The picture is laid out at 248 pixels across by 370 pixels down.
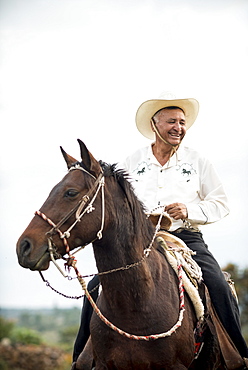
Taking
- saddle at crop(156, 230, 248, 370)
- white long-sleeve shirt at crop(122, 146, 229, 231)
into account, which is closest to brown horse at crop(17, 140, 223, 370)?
saddle at crop(156, 230, 248, 370)

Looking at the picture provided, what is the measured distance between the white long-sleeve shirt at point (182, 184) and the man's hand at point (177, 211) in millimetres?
292

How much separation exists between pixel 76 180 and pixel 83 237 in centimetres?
55

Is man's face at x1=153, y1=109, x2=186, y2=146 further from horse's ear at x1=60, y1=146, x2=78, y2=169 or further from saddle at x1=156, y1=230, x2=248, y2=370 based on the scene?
horse's ear at x1=60, y1=146, x2=78, y2=169

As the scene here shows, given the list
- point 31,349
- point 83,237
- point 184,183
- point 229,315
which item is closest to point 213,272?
point 229,315

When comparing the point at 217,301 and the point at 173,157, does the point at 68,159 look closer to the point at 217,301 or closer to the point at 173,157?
the point at 173,157

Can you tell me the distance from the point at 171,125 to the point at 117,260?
2.52 m

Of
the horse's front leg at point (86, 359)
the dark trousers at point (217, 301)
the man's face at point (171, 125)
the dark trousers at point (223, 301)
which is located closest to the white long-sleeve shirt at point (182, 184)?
the man's face at point (171, 125)

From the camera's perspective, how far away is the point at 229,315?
6.01 meters

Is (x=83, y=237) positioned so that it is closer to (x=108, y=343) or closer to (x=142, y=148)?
(x=108, y=343)

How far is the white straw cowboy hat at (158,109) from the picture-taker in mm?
7148

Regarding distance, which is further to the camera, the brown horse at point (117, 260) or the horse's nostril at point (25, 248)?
the brown horse at point (117, 260)

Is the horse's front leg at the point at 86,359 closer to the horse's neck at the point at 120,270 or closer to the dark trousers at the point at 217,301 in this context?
the dark trousers at the point at 217,301

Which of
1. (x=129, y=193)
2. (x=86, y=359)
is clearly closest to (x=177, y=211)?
(x=129, y=193)

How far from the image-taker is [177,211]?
6.04m
